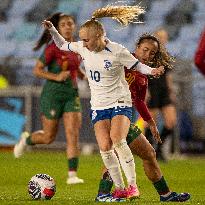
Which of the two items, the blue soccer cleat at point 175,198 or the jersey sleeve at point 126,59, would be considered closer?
the jersey sleeve at point 126,59

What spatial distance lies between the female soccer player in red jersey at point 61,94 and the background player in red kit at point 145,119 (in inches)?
123

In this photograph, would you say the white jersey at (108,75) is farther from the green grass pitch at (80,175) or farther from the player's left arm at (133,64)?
the green grass pitch at (80,175)

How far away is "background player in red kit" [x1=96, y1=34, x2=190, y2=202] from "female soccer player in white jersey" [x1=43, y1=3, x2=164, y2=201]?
0.12m

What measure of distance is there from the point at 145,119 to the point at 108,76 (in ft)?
1.87

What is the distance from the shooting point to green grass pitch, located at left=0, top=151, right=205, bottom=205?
1033 centimetres

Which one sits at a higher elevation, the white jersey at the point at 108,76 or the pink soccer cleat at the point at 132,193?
the white jersey at the point at 108,76

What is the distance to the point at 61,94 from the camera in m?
13.6

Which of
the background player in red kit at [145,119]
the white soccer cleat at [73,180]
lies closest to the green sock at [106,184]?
the background player in red kit at [145,119]

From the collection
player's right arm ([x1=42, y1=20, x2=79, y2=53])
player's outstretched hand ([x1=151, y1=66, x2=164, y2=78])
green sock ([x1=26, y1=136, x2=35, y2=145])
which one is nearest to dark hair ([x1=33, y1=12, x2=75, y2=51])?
green sock ([x1=26, y1=136, x2=35, y2=145])

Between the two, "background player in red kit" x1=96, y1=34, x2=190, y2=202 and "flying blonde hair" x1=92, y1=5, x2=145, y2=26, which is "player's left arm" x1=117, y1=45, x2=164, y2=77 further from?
"flying blonde hair" x1=92, y1=5, x2=145, y2=26

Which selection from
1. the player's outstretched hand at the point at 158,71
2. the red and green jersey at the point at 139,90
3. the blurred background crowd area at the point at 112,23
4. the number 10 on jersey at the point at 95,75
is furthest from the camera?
the blurred background crowd area at the point at 112,23

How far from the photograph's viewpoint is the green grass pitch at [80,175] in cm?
1033

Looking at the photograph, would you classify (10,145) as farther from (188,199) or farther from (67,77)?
(188,199)

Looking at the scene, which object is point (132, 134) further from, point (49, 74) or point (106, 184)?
point (49, 74)
